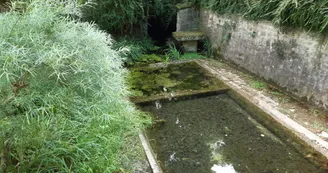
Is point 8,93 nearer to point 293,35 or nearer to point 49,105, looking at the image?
point 49,105

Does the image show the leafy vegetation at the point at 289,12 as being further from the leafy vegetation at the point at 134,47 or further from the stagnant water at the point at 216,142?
the leafy vegetation at the point at 134,47

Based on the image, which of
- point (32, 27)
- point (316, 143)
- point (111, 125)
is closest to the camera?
point (32, 27)

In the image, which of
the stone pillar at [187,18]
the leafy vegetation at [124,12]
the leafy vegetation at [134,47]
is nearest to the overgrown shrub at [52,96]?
the leafy vegetation at [134,47]

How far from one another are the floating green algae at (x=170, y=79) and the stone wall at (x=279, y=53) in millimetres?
741

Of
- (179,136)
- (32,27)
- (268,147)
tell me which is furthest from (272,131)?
(32,27)

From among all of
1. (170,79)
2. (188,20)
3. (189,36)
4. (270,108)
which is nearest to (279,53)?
(270,108)

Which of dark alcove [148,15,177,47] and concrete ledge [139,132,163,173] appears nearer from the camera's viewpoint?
concrete ledge [139,132,163,173]

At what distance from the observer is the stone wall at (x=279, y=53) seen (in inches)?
132

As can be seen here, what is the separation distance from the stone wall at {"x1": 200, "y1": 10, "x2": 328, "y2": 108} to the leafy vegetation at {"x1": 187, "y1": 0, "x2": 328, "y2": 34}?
4.8 inches

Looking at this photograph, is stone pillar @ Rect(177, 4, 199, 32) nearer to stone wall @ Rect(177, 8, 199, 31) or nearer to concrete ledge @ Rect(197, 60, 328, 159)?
stone wall @ Rect(177, 8, 199, 31)

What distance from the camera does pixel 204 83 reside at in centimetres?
427

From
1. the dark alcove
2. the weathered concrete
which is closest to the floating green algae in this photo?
the weathered concrete

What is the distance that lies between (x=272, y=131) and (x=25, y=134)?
2.46 meters

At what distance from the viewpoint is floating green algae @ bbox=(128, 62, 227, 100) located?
405cm
